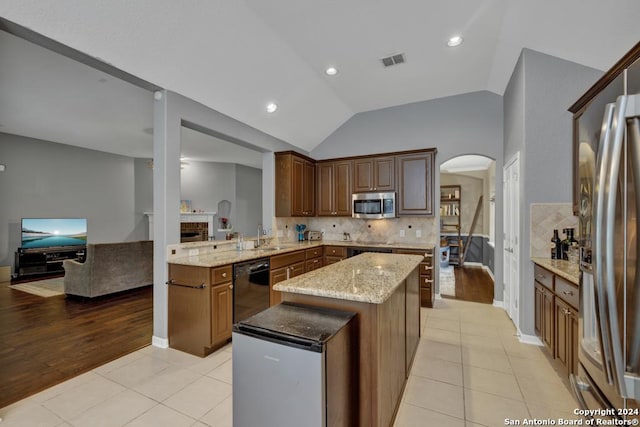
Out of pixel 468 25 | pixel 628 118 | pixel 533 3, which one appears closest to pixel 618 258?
pixel 628 118

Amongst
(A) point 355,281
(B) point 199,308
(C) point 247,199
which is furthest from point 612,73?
A: (C) point 247,199

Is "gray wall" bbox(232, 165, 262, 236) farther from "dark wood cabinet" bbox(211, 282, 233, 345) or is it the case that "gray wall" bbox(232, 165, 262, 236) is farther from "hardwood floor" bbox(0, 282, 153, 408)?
"dark wood cabinet" bbox(211, 282, 233, 345)

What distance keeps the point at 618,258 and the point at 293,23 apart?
311 cm

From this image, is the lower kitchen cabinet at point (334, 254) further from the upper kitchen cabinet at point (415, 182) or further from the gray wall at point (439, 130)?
the gray wall at point (439, 130)

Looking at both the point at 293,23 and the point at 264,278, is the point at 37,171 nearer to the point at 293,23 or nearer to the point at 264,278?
the point at 264,278

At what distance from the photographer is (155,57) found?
268 centimetres

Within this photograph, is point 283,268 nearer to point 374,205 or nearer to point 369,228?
point 374,205

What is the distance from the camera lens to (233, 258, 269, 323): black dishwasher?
3.11m

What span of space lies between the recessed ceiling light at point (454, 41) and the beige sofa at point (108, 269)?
5.50 m

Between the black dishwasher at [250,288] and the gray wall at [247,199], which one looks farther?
the gray wall at [247,199]

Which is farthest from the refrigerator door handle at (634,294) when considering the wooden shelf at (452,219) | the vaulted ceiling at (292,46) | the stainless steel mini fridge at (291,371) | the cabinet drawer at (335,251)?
the wooden shelf at (452,219)

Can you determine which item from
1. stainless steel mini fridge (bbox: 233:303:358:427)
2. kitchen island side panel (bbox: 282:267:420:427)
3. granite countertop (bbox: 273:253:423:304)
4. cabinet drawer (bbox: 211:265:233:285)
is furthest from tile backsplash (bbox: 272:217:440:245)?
stainless steel mini fridge (bbox: 233:303:358:427)

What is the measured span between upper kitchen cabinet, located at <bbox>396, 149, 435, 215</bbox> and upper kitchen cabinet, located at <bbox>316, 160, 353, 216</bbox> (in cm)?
92

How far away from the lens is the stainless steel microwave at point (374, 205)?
4750 mm
